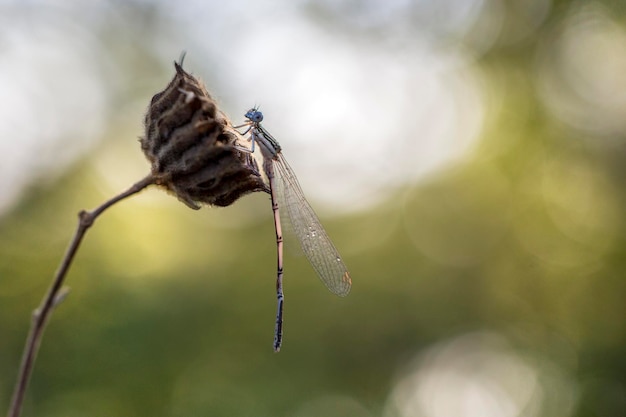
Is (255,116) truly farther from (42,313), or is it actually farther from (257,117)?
(42,313)

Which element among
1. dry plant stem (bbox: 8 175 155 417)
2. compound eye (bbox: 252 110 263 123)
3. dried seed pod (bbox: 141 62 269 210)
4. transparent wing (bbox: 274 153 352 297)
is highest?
compound eye (bbox: 252 110 263 123)

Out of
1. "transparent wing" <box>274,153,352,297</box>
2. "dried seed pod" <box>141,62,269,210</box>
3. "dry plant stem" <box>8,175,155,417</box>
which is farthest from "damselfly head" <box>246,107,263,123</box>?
"dry plant stem" <box>8,175,155,417</box>

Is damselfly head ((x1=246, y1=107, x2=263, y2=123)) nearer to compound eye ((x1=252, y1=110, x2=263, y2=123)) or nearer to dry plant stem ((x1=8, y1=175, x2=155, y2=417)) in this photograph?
compound eye ((x1=252, y1=110, x2=263, y2=123))

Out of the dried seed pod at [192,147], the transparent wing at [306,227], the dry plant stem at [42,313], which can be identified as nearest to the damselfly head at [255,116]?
the transparent wing at [306,227]

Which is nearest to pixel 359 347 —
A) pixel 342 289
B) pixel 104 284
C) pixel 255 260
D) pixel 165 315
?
pixel 255 260

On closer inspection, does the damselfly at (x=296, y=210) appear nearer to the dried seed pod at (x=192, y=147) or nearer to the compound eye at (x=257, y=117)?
the compound eye at (x=257, y=117)

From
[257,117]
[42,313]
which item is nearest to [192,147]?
[42,313]
